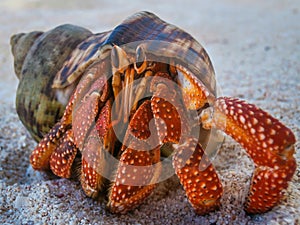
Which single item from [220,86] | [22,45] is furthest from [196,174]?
[220,86]

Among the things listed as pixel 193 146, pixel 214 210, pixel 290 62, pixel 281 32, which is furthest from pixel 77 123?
pixel 281 32

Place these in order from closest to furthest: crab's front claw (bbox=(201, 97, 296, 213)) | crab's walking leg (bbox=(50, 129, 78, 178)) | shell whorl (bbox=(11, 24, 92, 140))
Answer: crab's front claw (bbox=(201, 97, 296, 213))
crab's walking leg (bbox=(50, 129, 78, 178))
shell whorl (bbox=(11, 24, 92, 140))

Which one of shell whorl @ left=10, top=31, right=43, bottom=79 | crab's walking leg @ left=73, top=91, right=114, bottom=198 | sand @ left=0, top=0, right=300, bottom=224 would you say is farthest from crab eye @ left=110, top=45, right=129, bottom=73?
shell whorl @ left=10, top=31, right=43, bottom=79

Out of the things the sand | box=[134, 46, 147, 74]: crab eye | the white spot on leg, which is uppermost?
box=[134, 46, 147, 74]: crab eye

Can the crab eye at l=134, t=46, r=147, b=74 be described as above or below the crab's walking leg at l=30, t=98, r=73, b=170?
above

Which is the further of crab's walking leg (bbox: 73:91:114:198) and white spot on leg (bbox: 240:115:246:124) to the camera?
crab's walking leg (bbox: 73:91:114:198)

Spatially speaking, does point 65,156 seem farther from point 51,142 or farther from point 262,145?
point 262,145

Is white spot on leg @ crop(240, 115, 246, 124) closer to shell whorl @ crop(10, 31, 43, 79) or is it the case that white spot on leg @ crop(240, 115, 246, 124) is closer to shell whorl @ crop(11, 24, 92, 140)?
shell whorl @ crop(11, 24, 92, 140)
